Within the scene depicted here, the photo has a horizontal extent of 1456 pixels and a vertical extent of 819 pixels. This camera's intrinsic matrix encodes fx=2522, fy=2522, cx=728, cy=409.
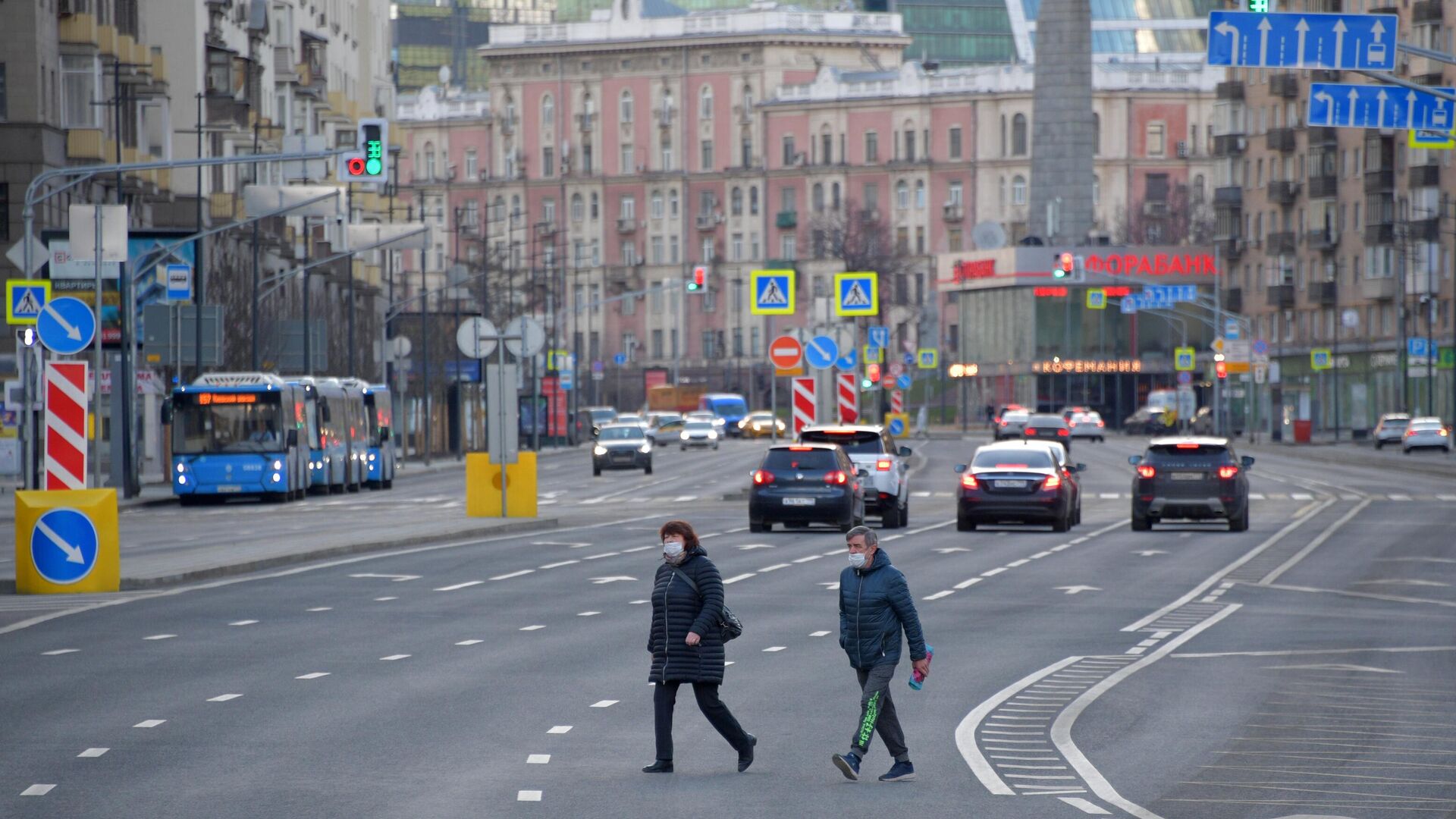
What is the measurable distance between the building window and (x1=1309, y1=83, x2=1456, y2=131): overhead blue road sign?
435ft

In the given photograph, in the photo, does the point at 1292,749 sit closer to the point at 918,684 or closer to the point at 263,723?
the point at 918,684

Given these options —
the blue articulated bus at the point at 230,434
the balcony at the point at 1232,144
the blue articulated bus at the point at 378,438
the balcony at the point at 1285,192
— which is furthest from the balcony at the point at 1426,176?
the blue articulated bus at the point at 230,434

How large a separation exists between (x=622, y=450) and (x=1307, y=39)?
150 feet

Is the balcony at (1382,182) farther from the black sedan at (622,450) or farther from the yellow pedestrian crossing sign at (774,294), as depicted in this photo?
the yellow pedestrian crossing sign at (774,294)

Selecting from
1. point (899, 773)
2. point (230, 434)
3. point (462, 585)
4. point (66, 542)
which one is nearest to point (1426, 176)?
point (230, 434)

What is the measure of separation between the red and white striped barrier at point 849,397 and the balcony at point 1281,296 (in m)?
72.6

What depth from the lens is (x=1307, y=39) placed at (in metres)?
30.1

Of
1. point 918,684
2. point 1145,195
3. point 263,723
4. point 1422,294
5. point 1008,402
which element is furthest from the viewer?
point 1145,195

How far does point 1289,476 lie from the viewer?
67500 mm

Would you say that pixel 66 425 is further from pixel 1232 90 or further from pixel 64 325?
pixel 1232 90

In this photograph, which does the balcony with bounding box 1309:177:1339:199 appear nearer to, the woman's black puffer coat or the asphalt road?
the asphalt road

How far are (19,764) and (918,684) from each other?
4.95 metres

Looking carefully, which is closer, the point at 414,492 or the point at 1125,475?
the point at 414,492

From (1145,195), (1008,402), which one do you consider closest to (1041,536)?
(1008,402)
